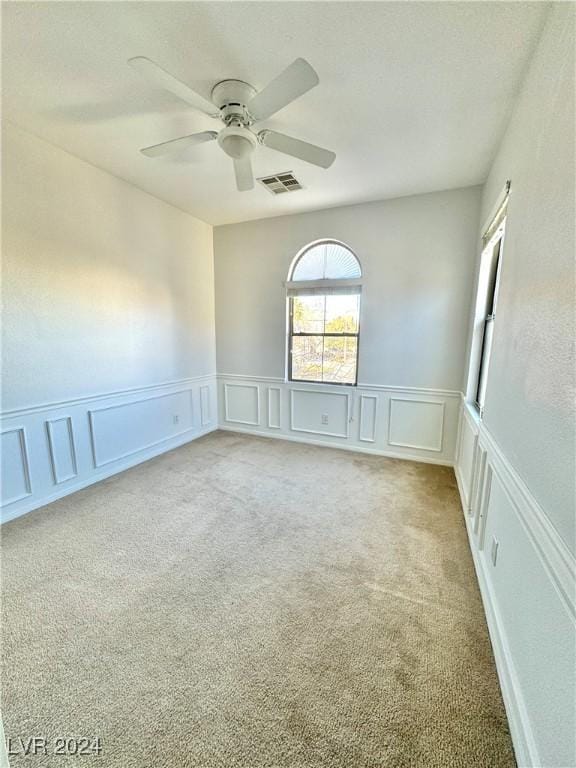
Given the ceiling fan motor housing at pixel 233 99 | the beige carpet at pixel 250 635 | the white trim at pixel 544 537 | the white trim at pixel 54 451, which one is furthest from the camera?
the white trim at pixel 54 451

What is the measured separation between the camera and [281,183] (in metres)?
2.94

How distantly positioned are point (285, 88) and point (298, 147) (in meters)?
0.42

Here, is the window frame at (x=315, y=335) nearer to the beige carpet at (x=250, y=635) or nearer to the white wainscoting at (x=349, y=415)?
the white wainscoting at (x=349, y=415)

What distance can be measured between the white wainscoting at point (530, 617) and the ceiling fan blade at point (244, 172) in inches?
89.8

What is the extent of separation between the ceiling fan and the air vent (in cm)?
80

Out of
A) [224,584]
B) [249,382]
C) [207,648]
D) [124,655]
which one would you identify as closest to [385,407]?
[249,382]

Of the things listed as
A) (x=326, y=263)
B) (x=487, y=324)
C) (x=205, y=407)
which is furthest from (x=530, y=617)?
(x=205, y=407)

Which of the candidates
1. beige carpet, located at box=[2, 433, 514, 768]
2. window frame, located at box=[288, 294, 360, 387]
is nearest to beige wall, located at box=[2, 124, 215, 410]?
beige carpet, located at box=[2, 433, 514, 768]

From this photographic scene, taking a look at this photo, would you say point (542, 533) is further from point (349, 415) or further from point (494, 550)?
point (349, 415)

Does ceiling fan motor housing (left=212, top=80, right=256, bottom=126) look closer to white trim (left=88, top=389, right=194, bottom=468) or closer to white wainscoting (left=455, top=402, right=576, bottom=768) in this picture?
white wainscoting (left=455, top=402, right=576, bottom=768)

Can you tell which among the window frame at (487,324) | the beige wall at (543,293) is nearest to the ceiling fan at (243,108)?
the beige wall at (543,293)

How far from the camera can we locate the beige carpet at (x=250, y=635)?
109cm

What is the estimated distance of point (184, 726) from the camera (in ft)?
3.69

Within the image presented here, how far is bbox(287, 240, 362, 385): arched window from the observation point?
3682 millimetres
